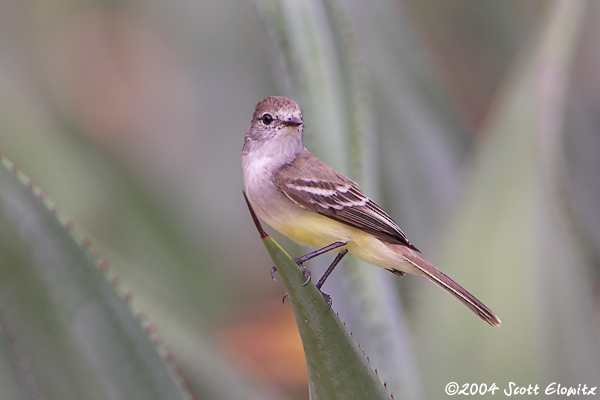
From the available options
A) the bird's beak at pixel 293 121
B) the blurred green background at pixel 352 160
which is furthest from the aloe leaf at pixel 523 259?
the bird's beak at pixel 293 121

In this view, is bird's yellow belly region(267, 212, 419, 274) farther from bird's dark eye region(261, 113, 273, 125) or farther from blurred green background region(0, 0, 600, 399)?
bird's dark eye region(261, 113, 273, 125)

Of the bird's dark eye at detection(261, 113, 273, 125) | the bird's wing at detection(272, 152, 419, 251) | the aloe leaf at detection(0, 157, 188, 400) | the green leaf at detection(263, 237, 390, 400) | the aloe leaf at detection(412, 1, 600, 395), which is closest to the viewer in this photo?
the green leaf at detection(263, 237, 390, 400)

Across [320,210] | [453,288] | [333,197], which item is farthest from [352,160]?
[453,288]

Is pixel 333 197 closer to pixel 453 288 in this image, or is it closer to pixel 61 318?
pixel 453 288

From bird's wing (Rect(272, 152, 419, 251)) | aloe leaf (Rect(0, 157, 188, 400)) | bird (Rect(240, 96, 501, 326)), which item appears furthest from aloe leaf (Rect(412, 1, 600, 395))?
aloe leaf (Rect(0, 157, 188, 400))

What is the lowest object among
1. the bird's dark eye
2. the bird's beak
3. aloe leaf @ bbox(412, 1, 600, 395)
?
aloe leaf @ bbox(412, 1, 600, 395)

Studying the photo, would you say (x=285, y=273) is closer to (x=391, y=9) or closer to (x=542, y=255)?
(x=542, y=255)
